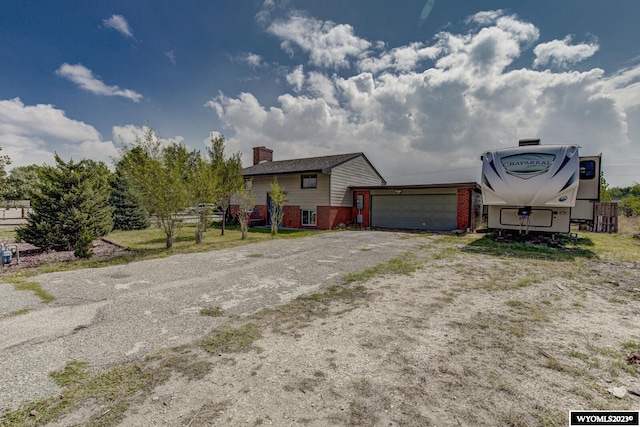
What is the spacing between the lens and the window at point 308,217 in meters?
19.2

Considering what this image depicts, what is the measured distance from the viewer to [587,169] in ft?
34.3

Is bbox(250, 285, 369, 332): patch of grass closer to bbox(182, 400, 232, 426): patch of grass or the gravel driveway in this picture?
the gravel driveway

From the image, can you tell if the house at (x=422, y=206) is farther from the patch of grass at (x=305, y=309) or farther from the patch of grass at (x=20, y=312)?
the patch of grass at (x=20, y=312)

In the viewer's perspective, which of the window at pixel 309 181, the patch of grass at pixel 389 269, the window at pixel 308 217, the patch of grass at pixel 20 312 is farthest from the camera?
the window at pixel 308 217

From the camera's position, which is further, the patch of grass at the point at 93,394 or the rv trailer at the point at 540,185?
the rv trailer at the point at 540,185

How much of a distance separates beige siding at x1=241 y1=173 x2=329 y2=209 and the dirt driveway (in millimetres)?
12388

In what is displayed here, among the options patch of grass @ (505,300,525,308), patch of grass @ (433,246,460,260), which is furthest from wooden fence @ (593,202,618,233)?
patch of grass @ (505,300,525,308)

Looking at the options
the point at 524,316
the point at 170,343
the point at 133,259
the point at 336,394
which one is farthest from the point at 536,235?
the point at 133,259

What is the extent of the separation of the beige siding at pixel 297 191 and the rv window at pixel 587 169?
12231mm

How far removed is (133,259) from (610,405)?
10482mm

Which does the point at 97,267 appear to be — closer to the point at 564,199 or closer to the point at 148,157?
the point at 148,157

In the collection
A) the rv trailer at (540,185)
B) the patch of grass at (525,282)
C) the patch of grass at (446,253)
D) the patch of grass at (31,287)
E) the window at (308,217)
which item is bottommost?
the patch of grass at (31,287)

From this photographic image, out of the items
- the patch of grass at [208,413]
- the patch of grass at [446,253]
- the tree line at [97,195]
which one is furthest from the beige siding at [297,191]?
the patch of grass at [208,413]

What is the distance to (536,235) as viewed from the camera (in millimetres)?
13000
